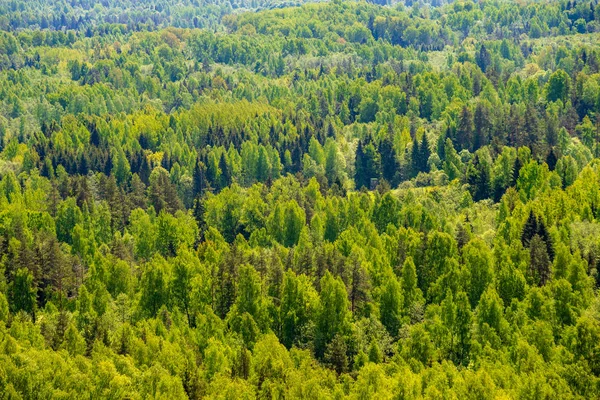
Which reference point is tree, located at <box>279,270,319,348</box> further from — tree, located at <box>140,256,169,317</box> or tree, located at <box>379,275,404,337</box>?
tree, located at <box>140,256,169,317</box>

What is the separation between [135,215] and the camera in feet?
555

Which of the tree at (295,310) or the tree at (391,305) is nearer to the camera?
the tree at (391,305)

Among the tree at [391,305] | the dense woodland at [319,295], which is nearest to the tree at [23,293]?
the dense woodland at [319,295]

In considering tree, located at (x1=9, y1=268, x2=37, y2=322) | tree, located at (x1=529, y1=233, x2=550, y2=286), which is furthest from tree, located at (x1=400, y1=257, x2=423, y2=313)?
tree, located at (x1=9, y1=268, x2=37, y2=322)

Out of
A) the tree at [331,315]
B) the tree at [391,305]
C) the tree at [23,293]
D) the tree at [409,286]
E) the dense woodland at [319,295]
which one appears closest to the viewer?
the dense woodland at [319,295]

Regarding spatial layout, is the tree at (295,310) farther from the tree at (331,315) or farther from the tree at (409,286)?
the tree at (409,286)

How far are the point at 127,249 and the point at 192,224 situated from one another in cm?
1787

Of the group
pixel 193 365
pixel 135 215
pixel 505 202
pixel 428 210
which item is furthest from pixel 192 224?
pixel 193 365

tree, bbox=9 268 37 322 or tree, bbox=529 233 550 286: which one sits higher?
tree, bbox=529 233 550 286

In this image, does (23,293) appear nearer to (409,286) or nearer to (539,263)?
(409,286)

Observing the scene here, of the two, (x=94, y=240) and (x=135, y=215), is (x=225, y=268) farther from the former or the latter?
(x=135, y=215)

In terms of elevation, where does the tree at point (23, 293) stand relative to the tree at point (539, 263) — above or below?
below

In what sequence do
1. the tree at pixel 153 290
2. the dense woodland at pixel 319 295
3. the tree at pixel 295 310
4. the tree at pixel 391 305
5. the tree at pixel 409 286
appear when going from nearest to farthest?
the dense woodland at pixel 319 295, the tree at pixel 391 305, the tree at pixel 295 310, the tree at pixel 409 286, the tree at pixel 153 290

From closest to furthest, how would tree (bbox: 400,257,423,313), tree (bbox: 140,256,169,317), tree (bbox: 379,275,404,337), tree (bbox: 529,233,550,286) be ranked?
1. tree (bbox: 379,275,404,337)
2. tree (bbox: 400,257,423,313)
3. tree (bbox: 529,233,550,286)
4. tree (bbox: 140,256,169,317)
